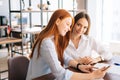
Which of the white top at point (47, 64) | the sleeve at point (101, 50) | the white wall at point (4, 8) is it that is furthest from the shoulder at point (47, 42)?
the white wall at point (4, 8)

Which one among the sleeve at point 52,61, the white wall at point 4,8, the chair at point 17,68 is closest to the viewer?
the sleeve at point 52,61

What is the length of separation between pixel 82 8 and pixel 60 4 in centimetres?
58

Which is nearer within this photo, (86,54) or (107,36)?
(86,54)

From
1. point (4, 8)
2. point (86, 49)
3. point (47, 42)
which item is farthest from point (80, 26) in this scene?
point (4, 8)

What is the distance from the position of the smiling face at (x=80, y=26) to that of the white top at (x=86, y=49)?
9 centimetres

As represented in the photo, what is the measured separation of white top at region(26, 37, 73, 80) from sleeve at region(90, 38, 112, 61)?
744mm

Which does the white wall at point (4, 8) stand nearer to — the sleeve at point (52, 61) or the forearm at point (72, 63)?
the forearm at point (72, 63)

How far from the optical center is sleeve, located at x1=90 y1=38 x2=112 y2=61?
2.01m

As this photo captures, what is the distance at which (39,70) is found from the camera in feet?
4.85

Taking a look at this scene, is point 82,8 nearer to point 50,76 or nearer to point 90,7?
point 90,7

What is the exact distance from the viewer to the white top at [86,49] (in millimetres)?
2021

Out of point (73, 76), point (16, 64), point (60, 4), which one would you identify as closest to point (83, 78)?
point (73, 76)

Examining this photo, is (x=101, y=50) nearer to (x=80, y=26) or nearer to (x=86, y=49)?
(x=86, y=49)

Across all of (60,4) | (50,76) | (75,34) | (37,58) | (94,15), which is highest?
(60,4)
